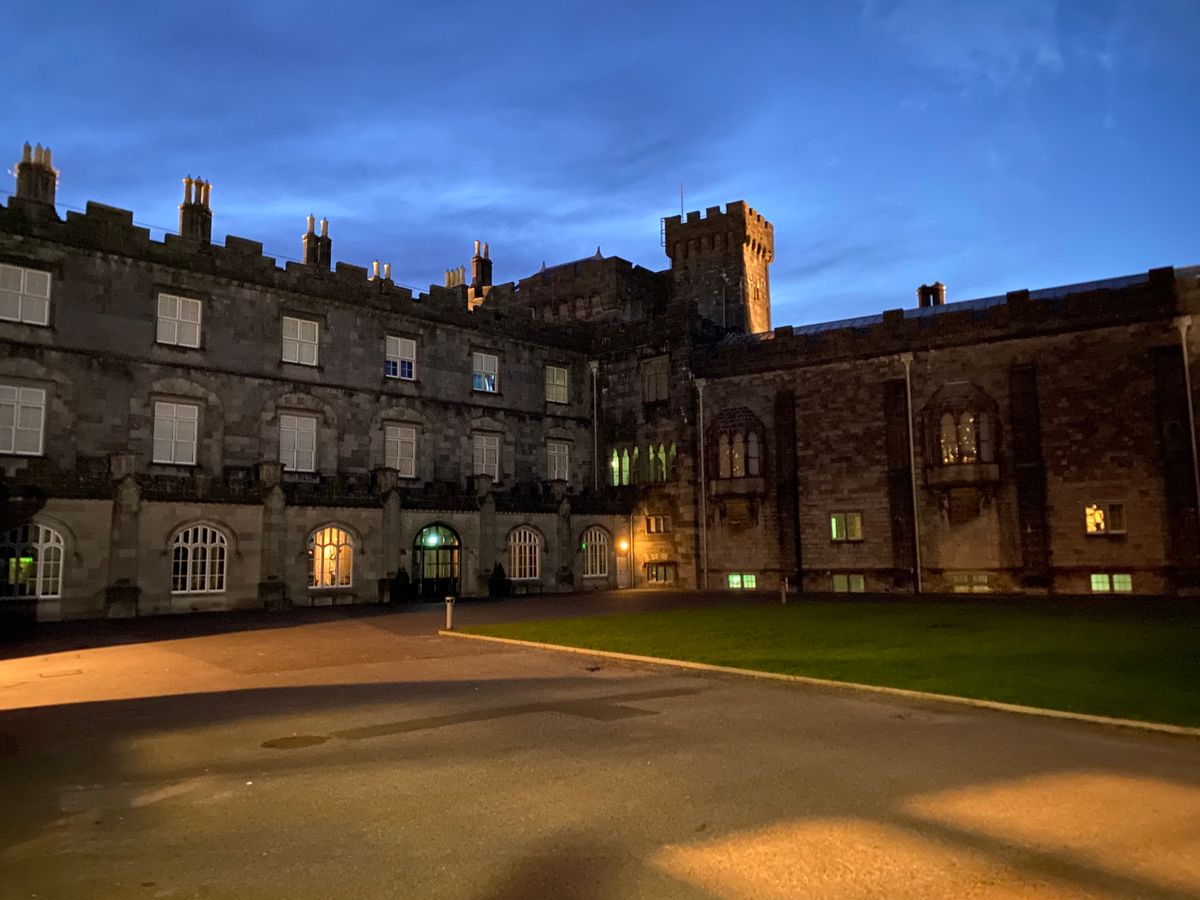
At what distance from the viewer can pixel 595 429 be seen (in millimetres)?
44156

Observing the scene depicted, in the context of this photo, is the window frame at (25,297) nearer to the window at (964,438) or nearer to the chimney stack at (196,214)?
the chimney stack at (196,214)

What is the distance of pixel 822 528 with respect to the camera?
35938mm

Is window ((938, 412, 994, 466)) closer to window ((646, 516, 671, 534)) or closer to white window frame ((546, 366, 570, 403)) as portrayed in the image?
window ((646, 516, 671, 534))

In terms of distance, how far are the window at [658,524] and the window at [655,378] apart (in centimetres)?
596

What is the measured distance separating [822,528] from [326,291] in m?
23.7

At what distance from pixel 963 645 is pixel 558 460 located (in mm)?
27962

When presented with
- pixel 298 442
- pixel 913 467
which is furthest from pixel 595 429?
pixel 913 467

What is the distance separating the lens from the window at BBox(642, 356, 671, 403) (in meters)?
41.7

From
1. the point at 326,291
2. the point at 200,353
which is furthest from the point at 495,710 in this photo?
the point at 326,291

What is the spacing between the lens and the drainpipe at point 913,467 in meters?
33.2

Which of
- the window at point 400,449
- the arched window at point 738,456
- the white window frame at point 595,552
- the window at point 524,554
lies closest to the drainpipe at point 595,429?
the white window frame at point 595,552

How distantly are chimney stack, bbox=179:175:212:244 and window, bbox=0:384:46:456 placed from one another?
8.31 meters

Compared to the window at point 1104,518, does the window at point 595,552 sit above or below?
below

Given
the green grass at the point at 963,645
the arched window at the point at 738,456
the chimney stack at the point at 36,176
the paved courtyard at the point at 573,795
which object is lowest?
the paved courtyard at the point at 573,795
